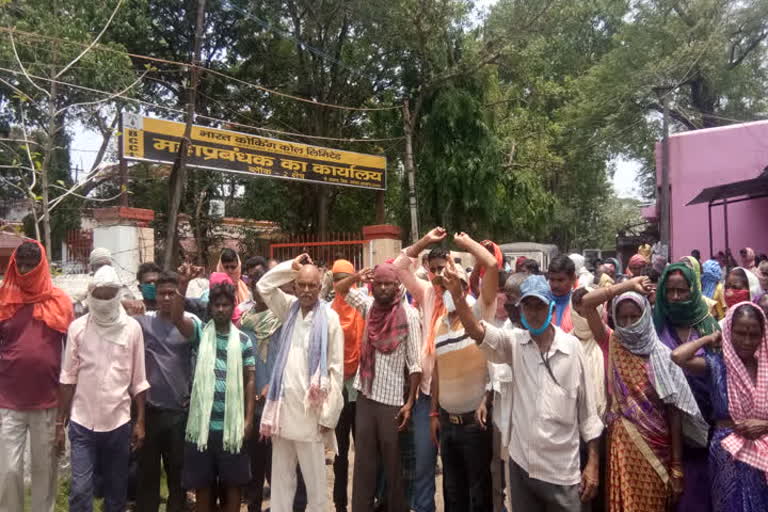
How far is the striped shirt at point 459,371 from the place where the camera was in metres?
3.81

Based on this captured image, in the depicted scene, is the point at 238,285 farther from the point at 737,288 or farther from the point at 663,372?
the point at 737,288

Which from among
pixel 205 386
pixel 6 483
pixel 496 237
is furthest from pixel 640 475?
pixel 496 237

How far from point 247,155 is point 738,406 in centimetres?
1062

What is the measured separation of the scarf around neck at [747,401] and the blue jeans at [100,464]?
3290 millimetres

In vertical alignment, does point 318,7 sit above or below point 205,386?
above

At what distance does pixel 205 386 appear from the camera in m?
3.86

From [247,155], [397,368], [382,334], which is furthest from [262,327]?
[247,155]

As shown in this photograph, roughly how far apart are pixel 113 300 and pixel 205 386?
778 millimetres

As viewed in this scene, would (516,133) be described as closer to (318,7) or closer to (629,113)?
(629,113)

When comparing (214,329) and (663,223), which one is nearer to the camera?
(214,329)

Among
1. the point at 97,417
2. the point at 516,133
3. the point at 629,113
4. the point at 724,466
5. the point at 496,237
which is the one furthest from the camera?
the point at 629,113

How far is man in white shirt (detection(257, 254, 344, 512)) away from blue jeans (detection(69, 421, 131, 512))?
0.87 metres

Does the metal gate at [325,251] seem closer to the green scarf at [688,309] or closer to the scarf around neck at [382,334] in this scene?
the scarf around neck at [382,334]

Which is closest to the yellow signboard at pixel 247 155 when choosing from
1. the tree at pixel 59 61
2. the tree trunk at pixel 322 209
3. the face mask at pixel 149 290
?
the tree at pixel 59 61
